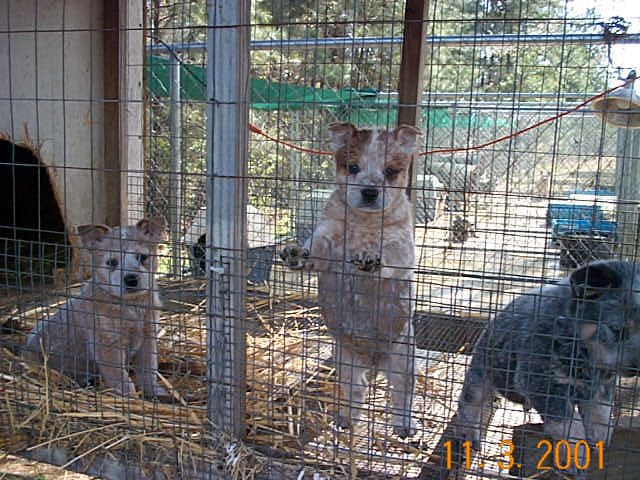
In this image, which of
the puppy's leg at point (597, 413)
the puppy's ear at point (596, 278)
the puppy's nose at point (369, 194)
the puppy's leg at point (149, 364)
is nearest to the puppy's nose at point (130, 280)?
the puppy's leg at point (149, 364)

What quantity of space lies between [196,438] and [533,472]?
1797mm

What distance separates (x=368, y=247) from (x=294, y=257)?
0.94 m

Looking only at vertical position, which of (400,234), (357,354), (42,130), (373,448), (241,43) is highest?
(241,43)

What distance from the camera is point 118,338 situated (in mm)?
4332

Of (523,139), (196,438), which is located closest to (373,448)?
(196,438)

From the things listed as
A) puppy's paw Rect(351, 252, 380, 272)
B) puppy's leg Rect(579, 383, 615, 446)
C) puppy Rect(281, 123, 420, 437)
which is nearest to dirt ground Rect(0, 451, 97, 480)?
puppy Rect(281, 123, 420, 437)

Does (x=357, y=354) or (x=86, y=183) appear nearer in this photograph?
(x=357, y=354)

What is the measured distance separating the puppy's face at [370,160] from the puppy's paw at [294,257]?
669 millimetres

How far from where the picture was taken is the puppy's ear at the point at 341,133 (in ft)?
14.3

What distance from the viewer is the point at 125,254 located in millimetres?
4473

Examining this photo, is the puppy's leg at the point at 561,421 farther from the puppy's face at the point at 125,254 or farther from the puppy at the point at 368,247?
the puppy's face at the point at 125,254

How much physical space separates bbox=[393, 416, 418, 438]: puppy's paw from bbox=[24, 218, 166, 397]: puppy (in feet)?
5.30

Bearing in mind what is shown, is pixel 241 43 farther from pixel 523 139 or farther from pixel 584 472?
pixel 523 139

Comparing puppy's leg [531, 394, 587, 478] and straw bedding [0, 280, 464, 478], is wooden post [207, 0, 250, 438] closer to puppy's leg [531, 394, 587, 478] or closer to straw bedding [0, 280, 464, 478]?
straw bedding [0, 280, 464, 478]
